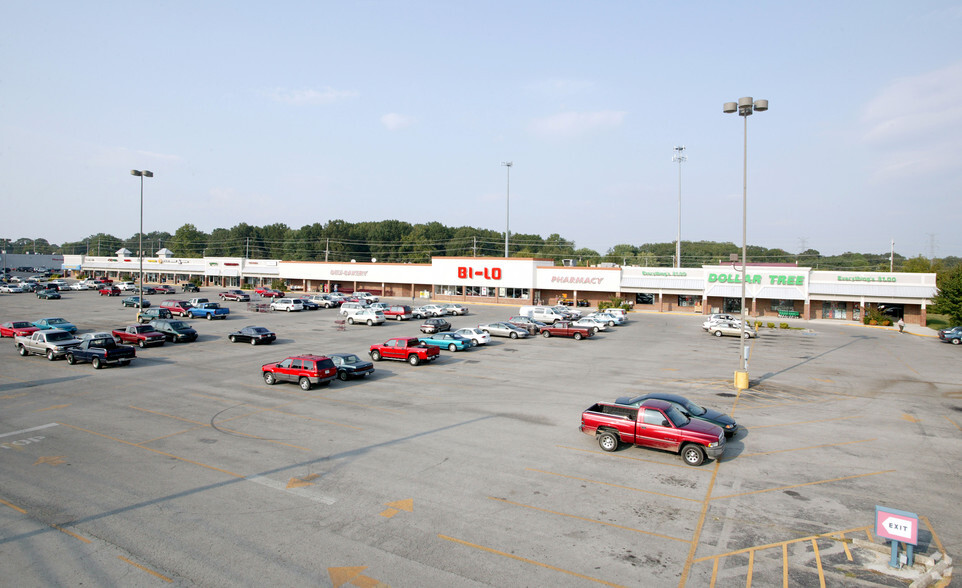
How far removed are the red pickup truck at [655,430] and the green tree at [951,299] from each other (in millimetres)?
55319

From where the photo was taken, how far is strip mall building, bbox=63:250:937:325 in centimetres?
5650

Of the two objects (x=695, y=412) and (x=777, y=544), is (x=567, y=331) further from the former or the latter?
(x=777, y=544)

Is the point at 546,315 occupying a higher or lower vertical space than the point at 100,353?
higher

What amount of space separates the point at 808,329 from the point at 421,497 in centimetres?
4890

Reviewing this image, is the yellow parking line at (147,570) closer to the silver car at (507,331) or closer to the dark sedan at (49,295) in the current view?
the silver car at (507,331)

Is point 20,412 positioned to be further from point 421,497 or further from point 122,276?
point 122,276

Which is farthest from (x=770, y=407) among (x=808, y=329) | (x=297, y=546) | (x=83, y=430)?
(x=808, y=329)

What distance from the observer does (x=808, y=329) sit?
159ft

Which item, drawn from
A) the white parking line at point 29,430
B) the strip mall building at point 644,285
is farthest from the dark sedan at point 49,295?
the white parking line at point 29,430

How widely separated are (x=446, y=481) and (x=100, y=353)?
24041 millimetres

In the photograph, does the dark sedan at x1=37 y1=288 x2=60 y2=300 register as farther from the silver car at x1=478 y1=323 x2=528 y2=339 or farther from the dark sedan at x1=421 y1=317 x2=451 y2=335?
the silver car at x1=478 y1=323 x2=528 y2=339

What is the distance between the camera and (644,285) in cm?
6544

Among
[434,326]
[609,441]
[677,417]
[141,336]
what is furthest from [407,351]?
[141,336]

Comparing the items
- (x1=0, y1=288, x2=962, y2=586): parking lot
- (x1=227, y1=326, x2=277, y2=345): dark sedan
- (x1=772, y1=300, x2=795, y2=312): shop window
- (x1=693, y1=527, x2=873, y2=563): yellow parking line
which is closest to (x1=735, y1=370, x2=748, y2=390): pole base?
(x1=0, y1=288, x2=962, y2=586): parking lot
